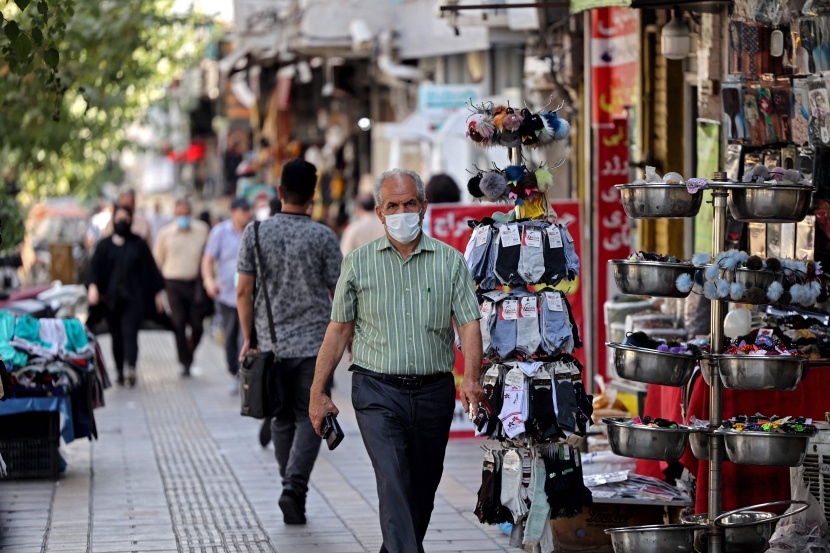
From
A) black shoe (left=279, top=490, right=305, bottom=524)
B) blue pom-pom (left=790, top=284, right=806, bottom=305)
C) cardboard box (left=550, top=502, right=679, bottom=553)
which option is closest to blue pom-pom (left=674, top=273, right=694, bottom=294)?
blue pom-pom (left=790, top=284, right=806, bottom=305)

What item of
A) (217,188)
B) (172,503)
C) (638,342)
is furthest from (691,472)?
(217,188)

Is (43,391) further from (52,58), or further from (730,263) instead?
(730,263)

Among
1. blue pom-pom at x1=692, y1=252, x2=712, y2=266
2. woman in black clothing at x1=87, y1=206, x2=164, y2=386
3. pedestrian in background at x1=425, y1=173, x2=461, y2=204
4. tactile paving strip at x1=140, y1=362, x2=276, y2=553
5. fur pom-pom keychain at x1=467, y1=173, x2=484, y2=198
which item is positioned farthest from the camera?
woman in black clothing at x1=87, y1=206, x2=164, y2=386

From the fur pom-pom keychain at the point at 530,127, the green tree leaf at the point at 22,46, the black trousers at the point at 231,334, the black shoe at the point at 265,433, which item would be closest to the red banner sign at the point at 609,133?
the black shoe at the point at 265,433

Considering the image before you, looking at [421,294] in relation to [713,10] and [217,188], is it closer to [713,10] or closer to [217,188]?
[713,10]

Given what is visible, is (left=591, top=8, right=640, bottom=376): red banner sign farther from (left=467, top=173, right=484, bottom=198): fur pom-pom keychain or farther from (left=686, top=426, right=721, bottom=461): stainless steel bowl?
(left=686, top=426, right=721, bottom=461): stainless steel bowl

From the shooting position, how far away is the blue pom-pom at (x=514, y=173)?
7.44m

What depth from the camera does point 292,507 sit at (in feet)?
28.3

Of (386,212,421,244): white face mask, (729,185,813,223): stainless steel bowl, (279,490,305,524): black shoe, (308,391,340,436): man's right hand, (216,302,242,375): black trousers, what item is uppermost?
(729,185,813,223): stainless steel bowl

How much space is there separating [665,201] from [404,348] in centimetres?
134

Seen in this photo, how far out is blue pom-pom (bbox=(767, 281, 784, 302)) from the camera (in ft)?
21.4

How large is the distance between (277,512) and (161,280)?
7334mm

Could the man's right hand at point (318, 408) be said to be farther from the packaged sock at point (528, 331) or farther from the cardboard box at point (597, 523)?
the cardboard box at point (597, 523)

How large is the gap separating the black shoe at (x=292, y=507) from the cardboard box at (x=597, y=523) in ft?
5.18
